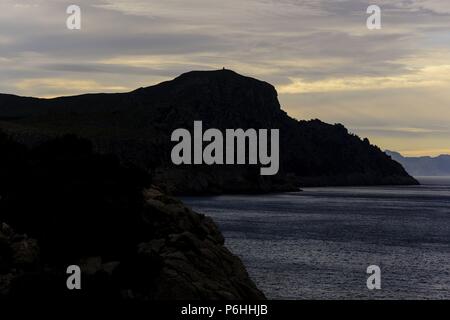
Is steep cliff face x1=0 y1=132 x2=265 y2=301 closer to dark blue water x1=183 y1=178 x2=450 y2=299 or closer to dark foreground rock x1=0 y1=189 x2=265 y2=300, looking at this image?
dark foreground rock x1=0 y1=189 x2=265 y2=300

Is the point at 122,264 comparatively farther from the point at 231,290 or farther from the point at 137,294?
the point at 231,290

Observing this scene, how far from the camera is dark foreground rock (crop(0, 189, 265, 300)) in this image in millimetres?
31672

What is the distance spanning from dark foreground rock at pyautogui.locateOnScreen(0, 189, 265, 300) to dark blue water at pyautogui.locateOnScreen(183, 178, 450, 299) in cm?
1756

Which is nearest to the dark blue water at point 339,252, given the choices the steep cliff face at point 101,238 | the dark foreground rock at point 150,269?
the dark foreground rock at point 150,269

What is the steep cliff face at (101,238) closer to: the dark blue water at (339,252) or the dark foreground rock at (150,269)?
the dark foreground rock at (150,269)

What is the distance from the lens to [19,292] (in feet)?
100

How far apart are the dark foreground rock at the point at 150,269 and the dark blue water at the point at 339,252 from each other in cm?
1756

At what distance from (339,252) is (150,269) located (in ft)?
192

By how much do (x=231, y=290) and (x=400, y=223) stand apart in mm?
109100

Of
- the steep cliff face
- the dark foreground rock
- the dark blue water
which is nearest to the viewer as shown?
the dark foreground rock

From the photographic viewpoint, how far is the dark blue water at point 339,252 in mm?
63406

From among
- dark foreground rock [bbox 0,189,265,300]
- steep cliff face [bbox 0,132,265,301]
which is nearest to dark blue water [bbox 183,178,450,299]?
dark foreground rock [bbox 0,189,265,300]

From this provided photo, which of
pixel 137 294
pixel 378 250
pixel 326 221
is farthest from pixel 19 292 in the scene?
pixel 326 221
